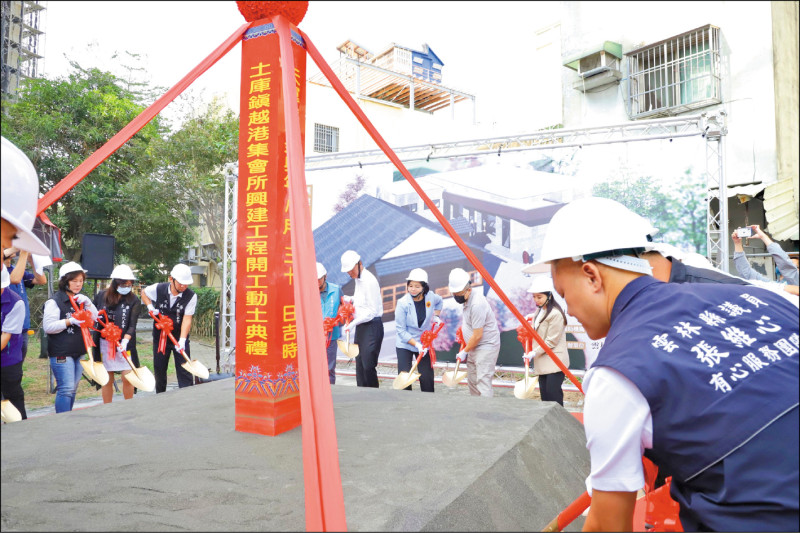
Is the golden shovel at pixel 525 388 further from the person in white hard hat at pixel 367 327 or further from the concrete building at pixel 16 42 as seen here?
the concrete building at pixel 16 42

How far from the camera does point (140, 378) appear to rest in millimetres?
4512

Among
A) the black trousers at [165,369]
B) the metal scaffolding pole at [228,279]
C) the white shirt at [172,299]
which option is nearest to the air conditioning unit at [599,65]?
the metal scaffolding pole at [228,279]

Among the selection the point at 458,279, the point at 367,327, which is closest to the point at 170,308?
the point at 367,327

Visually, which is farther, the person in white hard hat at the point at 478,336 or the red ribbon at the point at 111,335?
the person in white hard hat at the point at 478,336

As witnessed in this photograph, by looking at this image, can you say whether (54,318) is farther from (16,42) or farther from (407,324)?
(16,42)

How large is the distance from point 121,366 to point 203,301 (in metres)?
9.24

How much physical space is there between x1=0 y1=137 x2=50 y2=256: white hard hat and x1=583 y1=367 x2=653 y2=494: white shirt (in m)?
1.16

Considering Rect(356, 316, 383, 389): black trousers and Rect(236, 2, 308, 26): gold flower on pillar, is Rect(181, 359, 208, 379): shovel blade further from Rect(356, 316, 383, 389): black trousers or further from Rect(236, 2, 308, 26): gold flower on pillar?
Rect(236, 2, 308, 26): gold flower on pillar

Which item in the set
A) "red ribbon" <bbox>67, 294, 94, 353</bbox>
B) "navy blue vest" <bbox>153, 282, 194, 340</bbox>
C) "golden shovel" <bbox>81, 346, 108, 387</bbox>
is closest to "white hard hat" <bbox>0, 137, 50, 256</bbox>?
"red ribbon" <bbox>67, 294, 94, 353</bbox>

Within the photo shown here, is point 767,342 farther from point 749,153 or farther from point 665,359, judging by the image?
point 749,153

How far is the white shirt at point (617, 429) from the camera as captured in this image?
972 millimetres

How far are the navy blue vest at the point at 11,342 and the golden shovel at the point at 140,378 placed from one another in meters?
1.70

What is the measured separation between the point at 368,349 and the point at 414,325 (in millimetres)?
527

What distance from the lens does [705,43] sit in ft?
28.6
